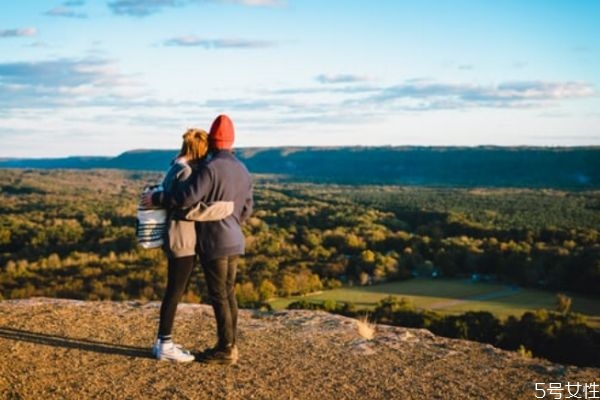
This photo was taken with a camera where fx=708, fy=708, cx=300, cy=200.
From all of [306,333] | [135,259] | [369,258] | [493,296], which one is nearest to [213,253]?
[306,333]

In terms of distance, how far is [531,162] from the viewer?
539 ft

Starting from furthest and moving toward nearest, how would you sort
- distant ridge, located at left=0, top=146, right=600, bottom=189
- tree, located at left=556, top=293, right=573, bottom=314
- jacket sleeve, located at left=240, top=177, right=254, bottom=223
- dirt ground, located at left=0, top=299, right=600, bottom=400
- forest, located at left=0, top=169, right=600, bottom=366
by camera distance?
distant ridge, located at left=0, top=146, right=600, bottom=189, forest, located at left=0, top=169, right=600, bottom=366, tree, located at left=556, top=293, right=573, bottom=314, jacket sleeve, located at left=240, top=177, right=254, bottom=223, dirt ground, located at left=0, top=299, right=600, bottom=400

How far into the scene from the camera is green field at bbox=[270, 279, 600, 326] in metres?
33.8

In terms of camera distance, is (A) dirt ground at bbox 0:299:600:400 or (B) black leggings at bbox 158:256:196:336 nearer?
(A) dirt ground at bbox 0:299:600:400

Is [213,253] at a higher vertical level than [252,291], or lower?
higher

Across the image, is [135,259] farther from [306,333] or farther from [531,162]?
[531,162]

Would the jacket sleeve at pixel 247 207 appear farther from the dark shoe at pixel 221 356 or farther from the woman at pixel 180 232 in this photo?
the dark shoe at pixel 221 356

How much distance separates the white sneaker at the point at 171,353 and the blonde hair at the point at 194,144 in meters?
1.95

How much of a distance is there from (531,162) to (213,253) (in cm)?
16689

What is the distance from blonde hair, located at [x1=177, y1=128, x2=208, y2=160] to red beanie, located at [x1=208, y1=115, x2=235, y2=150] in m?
0.07

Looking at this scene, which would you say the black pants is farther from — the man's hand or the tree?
the tree

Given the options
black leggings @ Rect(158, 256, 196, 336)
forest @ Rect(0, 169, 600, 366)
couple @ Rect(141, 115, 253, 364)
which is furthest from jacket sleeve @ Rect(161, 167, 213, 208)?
forest @ Rect(0, 169, 600, 366)

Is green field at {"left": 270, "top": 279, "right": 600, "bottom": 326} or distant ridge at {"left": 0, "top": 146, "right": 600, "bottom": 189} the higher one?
distant ridge at {"left": 0, "top": 146, "right": 600, "bottom": 189}

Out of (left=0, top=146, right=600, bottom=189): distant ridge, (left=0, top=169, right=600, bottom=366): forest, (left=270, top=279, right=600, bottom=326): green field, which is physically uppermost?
(left=0, top=146, right=600, bottom=189): distant ridge
